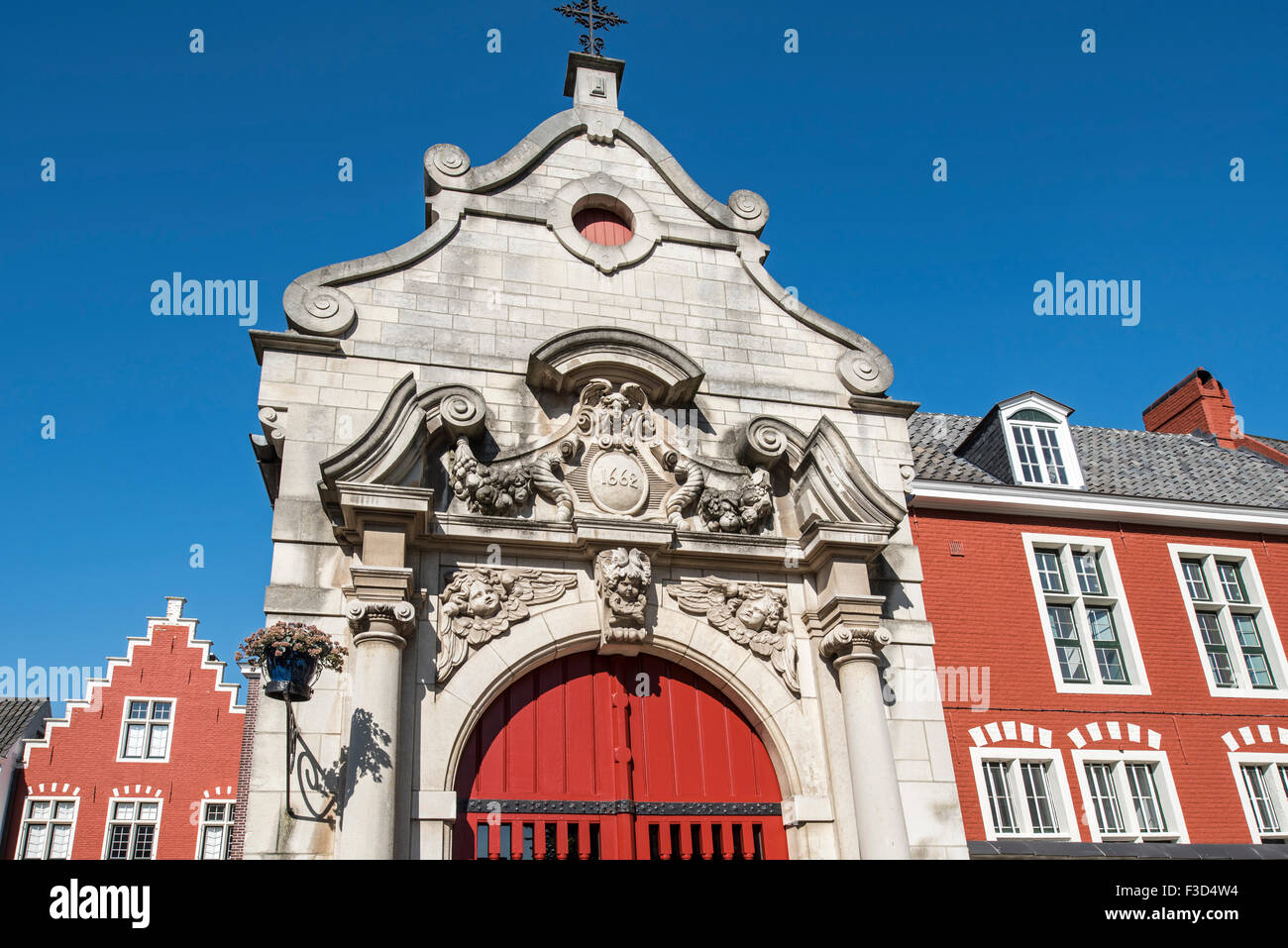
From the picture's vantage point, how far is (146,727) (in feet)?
86.1

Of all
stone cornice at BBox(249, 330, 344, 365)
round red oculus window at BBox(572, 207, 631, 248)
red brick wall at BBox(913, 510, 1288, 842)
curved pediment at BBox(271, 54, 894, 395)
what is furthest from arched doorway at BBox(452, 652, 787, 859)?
red brick wall at BBox(913, 510, 1288, 842)

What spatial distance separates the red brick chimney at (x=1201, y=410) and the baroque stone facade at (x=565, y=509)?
41.6 feet

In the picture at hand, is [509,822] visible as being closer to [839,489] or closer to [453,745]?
[453,745]

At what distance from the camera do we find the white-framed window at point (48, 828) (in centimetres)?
2427

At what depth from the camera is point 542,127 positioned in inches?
→ 465

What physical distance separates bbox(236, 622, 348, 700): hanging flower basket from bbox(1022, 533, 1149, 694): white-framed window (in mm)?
10342

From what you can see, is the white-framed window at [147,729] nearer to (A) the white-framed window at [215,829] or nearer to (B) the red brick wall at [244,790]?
(A) the white-framed window at [215,829]

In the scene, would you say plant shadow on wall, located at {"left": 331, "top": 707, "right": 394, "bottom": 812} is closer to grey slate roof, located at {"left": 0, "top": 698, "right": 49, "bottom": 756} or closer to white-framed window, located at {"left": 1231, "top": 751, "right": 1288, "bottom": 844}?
white-framed window, located at {"left": 1231, "top": 751, "right": 1288, "bottom": 844}

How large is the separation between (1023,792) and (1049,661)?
188cm

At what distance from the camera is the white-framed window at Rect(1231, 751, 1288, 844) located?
14109 mm

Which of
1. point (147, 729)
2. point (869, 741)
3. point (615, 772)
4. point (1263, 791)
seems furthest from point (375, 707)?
point (147, 729)

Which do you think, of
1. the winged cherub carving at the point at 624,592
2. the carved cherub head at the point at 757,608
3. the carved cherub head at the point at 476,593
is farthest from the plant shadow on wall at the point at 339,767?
the carved cherub head at the point at 757,608

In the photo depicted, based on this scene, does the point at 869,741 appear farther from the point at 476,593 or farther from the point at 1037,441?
the point at 1037,441
